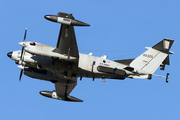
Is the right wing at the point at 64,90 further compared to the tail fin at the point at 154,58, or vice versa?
the right wing at the point at 64,90

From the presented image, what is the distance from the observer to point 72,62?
107 ft

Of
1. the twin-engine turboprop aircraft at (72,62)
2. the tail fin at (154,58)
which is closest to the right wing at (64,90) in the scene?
the twin-engine turboprop aircraft at (72,62)

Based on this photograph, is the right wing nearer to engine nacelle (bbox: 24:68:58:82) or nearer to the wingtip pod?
engine nacelle (bbox: 24:68:58:82)

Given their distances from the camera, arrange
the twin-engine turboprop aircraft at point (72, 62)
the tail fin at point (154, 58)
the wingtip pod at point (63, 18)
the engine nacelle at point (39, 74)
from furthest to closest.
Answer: the engine nacelle at point (39, 74) < the tail fin at point (154, 58) < the twin-engine turboprop aircraft at point (72, 62) < the wingtip pod at point (63, 18)

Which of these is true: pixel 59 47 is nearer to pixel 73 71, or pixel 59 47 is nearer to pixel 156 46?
pixel 73 71

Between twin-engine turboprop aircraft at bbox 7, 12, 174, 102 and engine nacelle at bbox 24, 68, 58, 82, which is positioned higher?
twin-engine turboprop aircraft at bbox 7, 12, 174, 102

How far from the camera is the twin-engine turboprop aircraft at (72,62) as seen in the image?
30609 millimetres

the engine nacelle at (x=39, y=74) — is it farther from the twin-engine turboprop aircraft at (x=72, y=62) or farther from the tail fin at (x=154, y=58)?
the tail fin at (x=154, y=58)

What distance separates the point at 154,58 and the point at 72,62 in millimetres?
9727

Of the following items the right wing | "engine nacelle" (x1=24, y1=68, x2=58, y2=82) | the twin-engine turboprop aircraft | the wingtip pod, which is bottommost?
the right wing

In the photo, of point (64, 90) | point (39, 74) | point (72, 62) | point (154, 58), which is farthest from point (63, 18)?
point (64, 90)

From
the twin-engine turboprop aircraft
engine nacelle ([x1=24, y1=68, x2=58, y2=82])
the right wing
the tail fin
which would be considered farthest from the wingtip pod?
the right wing

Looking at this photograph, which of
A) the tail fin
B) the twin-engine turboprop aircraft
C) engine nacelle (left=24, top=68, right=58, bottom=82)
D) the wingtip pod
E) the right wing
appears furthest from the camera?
the right wing

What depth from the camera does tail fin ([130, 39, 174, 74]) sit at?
34.3 m
